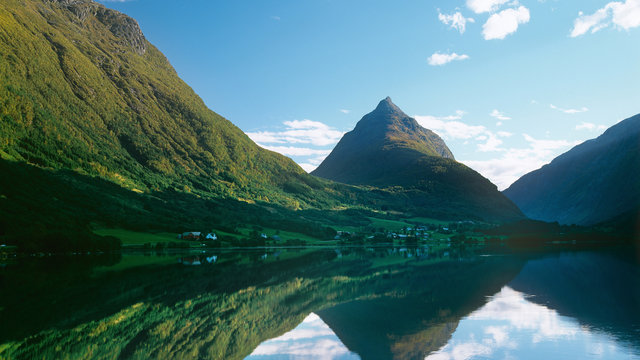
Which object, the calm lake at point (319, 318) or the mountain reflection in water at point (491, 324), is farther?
the calm lake at point (319, 318)

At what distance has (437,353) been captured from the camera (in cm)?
2025

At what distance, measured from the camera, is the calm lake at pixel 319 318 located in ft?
68.6

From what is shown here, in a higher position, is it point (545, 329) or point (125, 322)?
point (545, 329)

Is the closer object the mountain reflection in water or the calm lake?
the mountain reflection in water

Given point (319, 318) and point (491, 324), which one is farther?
point (319, 318)

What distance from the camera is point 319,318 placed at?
30.4 meters

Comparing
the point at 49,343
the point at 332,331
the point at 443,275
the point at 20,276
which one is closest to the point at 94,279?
the point at 20,276

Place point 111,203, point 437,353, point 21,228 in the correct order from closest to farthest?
point 437,353 < point 21,228 < point 111,203

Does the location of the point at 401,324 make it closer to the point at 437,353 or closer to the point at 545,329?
the point at 437,353

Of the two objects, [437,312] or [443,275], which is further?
[443,275]

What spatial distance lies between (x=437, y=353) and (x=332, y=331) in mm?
7430

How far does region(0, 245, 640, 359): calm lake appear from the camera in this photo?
2092 cm

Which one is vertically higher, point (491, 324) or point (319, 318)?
point (491, 324)

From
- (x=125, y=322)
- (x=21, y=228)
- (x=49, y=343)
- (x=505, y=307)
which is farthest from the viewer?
(x=21, y=228)
